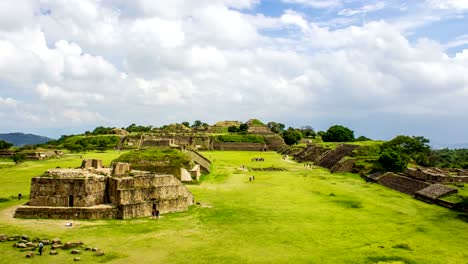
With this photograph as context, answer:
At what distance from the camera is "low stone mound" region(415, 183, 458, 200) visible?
30655 millimetres

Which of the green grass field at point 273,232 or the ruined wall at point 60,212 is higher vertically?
the ruined wall at point 60,212

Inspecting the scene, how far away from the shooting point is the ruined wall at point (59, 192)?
2412 cm

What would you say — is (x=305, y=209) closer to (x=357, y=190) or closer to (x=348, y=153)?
(x=357, y=190)

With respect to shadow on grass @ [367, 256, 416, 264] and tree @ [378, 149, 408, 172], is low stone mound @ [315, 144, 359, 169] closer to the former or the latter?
tree @ [378, 149, 408, 172]

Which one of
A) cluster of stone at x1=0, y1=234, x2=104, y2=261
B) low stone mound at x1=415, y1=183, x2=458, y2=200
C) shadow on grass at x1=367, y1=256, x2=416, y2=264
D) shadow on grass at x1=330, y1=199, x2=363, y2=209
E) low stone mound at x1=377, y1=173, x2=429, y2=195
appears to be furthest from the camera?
low stone mound at x1=377, y1=173, x2=429, y2=195

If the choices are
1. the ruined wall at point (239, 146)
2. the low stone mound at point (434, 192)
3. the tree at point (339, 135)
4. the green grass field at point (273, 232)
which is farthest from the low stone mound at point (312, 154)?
the green grass field at point (273, 232)

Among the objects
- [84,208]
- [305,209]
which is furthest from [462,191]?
[84,208]

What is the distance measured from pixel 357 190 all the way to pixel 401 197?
455cm

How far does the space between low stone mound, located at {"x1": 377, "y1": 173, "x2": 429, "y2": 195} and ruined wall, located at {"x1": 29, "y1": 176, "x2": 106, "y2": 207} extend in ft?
94.0

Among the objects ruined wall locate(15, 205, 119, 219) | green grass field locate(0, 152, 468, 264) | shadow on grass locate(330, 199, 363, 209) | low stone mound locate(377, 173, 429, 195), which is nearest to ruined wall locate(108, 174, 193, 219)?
green grass field locate(0, 152, 468, 264)

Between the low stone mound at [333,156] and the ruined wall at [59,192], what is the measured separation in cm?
4073

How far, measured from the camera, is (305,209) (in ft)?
89.9

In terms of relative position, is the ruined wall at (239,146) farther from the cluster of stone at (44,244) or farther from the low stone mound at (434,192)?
the cluster of stone at (44,244)

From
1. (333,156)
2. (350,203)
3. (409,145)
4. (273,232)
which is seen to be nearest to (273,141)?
(333,156)
